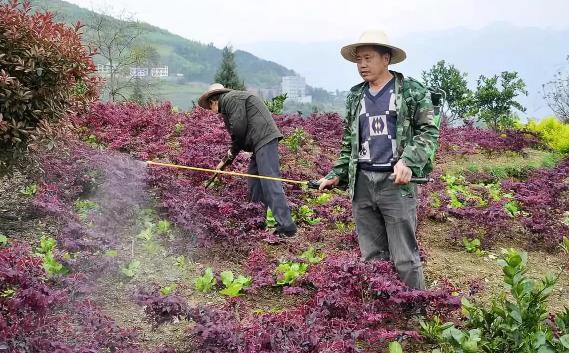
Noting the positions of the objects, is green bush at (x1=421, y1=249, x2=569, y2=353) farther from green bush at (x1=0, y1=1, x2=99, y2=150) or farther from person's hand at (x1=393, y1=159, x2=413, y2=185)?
green bush at (x1=0, y1=1, x2=99, y2=150)

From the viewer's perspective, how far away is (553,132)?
1402cm

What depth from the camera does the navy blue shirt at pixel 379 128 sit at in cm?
395

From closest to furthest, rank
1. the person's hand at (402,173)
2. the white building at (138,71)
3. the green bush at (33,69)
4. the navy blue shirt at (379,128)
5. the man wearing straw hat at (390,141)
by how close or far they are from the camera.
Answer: the person's hand at (402,173), the man wearing straw hat at (390,141), the navy blue shirt at (379,128), the green bush at (33,69), the white building at (138,71)

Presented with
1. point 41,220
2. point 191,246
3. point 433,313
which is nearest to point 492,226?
point 433,313

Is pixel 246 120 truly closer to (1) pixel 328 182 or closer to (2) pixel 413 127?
(1) pixel 328 182

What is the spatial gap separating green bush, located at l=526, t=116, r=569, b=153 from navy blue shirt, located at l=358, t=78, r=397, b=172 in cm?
1080

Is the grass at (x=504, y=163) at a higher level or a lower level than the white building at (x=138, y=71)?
lower

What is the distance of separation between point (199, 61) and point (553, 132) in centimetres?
14061

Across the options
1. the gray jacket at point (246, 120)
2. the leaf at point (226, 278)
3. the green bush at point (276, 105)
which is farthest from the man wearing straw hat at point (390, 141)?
the green bush at point (276, 105)

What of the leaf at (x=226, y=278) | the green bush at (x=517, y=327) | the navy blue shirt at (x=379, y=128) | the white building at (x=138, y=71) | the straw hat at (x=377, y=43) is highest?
the white building at (x=138, y=71)

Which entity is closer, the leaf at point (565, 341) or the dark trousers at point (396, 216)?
the leaf at point (565, 341)

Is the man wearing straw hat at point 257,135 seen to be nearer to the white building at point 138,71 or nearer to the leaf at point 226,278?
the leaf at point 226,278

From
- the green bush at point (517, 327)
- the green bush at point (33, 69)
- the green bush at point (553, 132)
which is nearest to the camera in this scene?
the green bush at point (517, 327)

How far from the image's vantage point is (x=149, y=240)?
564 centimetres
